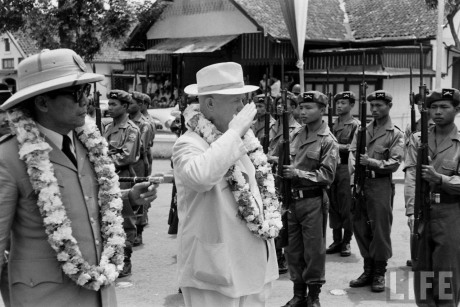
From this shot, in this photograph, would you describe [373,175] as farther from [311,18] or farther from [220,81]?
[311,18]

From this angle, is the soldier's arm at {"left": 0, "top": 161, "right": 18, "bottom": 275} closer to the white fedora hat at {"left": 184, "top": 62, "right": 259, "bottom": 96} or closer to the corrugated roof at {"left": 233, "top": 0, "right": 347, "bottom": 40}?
the white fedora hat at {"left": 184, "top": 62, "right": 259, "bottom": 96}

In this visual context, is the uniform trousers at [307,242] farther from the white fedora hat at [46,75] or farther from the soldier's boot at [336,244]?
the white fedora hat at [46,75]

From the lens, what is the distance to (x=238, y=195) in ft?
12.0

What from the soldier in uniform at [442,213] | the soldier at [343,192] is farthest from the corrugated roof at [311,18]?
the soldier in uniform at [442,213]

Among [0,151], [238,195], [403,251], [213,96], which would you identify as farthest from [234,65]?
[403,251]

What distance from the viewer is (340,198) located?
885cm

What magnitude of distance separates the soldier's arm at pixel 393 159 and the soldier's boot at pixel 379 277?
1.01 m

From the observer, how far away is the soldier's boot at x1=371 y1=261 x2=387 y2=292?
6.74 metres

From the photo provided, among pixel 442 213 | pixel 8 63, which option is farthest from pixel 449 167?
pixel 8 63

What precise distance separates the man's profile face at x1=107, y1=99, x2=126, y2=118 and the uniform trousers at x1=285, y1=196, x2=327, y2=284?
9.92 feet

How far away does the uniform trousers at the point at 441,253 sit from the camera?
5289mm

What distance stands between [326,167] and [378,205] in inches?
46.3

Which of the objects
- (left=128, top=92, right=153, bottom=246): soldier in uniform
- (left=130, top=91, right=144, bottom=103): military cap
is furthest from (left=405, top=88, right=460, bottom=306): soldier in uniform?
(left=130, top=91, right=144, bottom=103): military cap

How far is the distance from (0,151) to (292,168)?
133 inches
